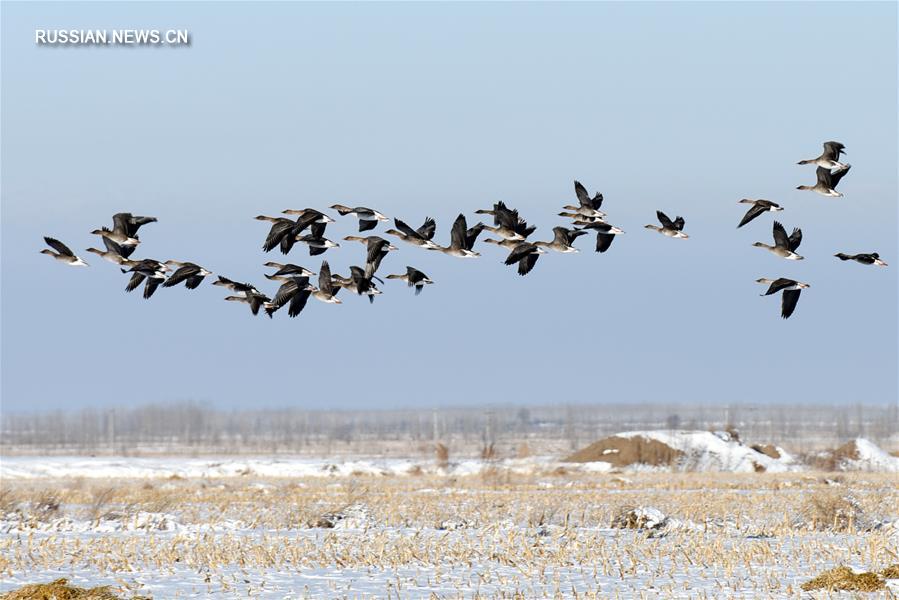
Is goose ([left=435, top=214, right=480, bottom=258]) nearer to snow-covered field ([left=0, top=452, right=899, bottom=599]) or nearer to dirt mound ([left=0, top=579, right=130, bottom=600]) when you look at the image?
snow-covered field ([left=0, top=452, right=899, bottom=599])

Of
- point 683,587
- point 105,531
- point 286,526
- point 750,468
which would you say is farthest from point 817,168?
point 750,468

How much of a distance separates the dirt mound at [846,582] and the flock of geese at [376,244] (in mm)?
4341

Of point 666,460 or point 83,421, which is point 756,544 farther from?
point 83,421

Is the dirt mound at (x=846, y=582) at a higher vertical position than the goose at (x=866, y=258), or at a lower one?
lower

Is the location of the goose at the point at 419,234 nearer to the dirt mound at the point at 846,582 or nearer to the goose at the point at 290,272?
the goose at the point at 290,272

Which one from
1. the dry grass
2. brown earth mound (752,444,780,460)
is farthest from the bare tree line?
the dry grass

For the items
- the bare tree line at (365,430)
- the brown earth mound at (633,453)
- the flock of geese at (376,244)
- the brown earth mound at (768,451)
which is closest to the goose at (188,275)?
the flock of geese at (376,244)

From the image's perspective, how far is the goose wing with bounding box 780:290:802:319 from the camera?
61.0 feet

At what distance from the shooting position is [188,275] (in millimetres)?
18938

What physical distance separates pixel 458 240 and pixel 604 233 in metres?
2.18

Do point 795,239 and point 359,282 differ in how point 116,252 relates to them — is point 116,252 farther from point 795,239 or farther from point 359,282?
point 795,239

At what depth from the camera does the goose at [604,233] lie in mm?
19438

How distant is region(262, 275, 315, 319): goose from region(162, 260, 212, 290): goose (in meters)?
1.01

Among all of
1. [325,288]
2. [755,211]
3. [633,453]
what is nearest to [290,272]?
[325,288]
